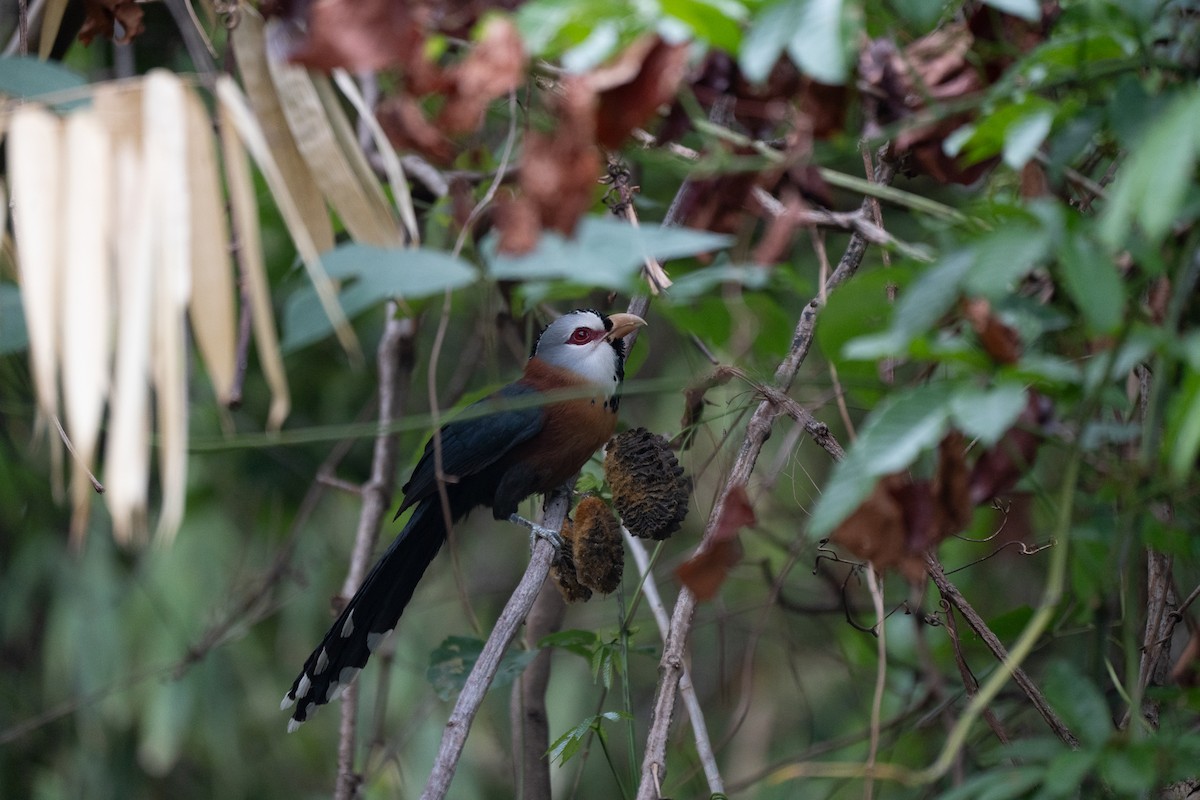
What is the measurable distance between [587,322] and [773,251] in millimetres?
2434

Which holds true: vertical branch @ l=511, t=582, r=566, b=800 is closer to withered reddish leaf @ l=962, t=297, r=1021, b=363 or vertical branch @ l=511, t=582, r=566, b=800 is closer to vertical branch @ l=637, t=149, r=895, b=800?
vertical branch @ l=637, t=149, r=895, b=800

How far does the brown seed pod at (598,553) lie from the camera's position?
2.77 metres

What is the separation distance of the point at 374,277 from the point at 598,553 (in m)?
1.48

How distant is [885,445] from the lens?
1380 mm

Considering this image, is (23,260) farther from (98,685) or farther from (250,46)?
(98,685)

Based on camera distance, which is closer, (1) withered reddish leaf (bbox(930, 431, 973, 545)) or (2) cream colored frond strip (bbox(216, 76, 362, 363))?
(2) cream colored frond strip (bbox(216, 76, 362, 363))

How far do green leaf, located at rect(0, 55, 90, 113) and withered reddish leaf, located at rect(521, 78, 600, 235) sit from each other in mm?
837

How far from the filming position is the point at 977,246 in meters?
1.32

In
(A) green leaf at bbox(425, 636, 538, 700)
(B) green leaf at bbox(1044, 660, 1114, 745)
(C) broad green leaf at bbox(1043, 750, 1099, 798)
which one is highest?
(C) broad green leaf at bbox(1043, 750, 1099, 798)

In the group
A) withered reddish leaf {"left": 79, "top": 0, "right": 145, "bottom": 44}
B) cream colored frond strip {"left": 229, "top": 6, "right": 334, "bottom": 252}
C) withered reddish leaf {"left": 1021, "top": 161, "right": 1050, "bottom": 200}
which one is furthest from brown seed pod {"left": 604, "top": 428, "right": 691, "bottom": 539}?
withered reddish leaf {"left": 79, "top": 0, "right": 145, "bottom": 44}

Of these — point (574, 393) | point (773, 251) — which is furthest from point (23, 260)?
point (773, 251)

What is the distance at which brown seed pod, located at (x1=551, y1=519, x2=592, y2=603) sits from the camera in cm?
296

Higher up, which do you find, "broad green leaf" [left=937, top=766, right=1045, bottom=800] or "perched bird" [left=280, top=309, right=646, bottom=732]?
"broad green leaf" [left=937, top=766, right=1045, bottom=800]

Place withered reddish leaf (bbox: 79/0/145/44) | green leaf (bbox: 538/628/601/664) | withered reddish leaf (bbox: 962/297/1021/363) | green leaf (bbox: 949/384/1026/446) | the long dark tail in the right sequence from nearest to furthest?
green leaf (bbox: 949/384/1026/446), withered reddish leaf (bbox: 962/297/1021/363), withered reddish leaf (bbox: 79/0/145/44), green leaf (bbox: 538/628/601/664), the long dark tail
